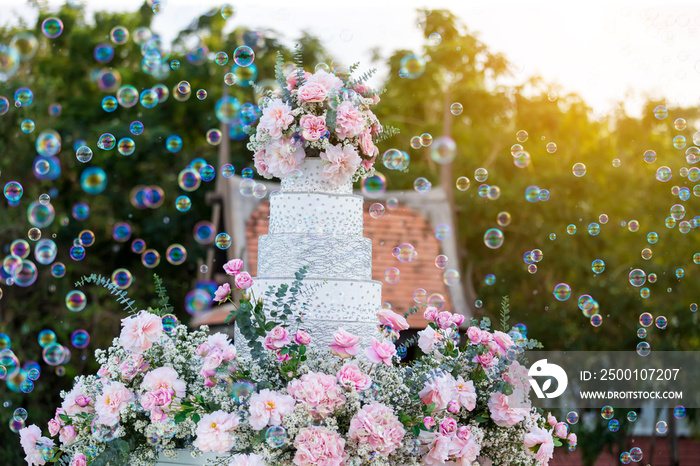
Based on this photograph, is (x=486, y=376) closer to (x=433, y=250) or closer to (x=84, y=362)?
(x=433, y=250)

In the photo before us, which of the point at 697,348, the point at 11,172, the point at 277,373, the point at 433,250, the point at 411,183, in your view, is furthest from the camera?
the point at 411,183

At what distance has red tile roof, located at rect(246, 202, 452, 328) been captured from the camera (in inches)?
543

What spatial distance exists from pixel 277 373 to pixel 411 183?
15943 mm

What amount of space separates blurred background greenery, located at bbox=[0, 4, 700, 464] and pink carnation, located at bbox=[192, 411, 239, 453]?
43.5 feet

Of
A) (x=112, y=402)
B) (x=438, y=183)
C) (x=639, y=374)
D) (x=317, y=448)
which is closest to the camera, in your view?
(x=317, y=448)

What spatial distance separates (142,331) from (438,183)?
17.3 metres

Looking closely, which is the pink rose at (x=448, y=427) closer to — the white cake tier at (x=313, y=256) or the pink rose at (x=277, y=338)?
the pink rose at (x=277, y=338)

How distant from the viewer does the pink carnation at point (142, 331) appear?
16.7 ft

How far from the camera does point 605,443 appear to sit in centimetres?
1830

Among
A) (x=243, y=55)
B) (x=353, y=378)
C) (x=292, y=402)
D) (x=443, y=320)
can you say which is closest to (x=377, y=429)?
(x=353, y=378)

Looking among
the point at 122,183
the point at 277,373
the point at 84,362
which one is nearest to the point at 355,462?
the point at 277,373

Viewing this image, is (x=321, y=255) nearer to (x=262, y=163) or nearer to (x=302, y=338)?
(x=262, y=163)

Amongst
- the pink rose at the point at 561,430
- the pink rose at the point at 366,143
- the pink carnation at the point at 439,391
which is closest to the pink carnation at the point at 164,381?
the pink carnation at the point at 439,391

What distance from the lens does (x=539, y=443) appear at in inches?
213
